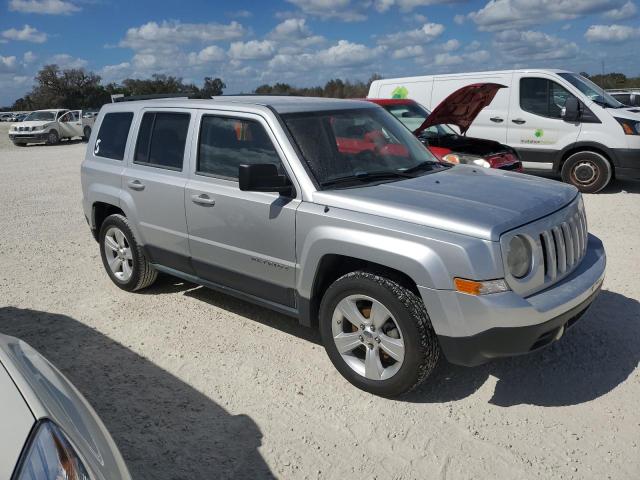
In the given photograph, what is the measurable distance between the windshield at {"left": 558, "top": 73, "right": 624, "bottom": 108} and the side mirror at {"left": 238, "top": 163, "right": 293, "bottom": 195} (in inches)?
315

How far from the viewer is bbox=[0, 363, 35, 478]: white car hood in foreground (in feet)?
5.74

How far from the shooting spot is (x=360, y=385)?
12.5ft

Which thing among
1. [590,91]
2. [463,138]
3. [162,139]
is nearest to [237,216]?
[162,139]

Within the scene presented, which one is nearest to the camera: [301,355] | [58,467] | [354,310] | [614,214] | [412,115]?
[58,467]

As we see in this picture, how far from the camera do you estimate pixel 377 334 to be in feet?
12.0

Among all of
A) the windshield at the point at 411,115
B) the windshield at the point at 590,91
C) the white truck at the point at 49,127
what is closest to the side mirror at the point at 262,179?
the windshield at the point at 411,115

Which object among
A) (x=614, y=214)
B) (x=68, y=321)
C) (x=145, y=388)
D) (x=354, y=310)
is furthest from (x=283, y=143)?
(x=614, y=214)

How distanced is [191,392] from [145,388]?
33 centimetres

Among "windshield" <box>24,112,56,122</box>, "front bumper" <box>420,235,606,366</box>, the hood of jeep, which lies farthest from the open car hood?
"windshield" <box>24,112,56,122</box>

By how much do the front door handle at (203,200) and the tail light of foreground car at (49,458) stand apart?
105 inches

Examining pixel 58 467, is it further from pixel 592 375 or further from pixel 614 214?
pixel 614 214

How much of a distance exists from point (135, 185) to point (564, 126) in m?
7.79

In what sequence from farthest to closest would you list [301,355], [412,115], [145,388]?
[412,115], [301,355], [145,388]

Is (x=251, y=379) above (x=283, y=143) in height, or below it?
below
